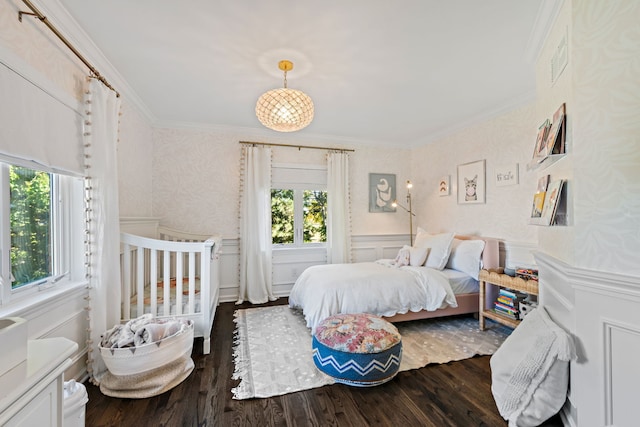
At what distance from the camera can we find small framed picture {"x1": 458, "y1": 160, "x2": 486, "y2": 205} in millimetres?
3461

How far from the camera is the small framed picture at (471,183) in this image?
3461 mm

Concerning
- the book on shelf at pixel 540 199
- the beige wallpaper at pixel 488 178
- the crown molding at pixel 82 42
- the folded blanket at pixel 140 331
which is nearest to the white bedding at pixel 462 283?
the beige wallpaper at pixel 488 178

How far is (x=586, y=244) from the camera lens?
4.16ft

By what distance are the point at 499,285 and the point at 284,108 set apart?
2635mm

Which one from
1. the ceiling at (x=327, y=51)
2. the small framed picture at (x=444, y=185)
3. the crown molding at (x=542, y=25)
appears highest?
the ceiling at (x=327, y=51)

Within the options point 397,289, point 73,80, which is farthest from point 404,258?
point 73,80

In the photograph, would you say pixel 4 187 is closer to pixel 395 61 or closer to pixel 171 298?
pixel 171 298

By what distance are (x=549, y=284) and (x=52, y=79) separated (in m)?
3.30

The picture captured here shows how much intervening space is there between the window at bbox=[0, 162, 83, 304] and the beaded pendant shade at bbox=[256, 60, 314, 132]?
1.47 meters

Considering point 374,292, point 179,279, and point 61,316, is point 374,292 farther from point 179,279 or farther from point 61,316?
point 61,316

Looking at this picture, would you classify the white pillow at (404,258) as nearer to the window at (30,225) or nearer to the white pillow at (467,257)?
the white pillow at (467,257)

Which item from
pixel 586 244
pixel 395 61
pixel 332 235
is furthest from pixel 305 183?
pixel 586 244

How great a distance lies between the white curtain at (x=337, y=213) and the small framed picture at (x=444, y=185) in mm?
1421

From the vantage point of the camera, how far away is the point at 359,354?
1.89m
